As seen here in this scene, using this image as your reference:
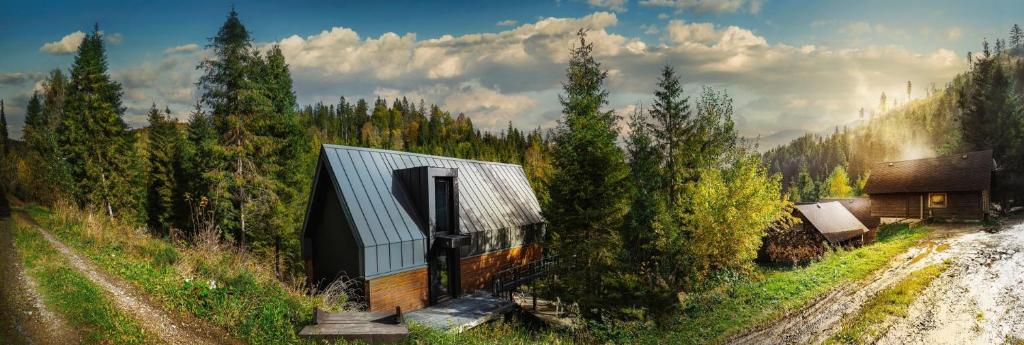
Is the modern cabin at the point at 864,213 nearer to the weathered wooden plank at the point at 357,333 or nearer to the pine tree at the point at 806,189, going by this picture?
the pine tree at the point at 806,189

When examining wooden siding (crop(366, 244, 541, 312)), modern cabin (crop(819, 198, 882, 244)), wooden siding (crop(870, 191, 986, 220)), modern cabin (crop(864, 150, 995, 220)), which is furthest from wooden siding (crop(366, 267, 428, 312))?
wooden siding (crop(870, 191, 986, 220))

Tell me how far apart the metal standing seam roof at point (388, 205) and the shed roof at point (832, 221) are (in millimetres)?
19547

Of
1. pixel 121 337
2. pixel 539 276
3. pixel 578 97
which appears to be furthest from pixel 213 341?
pixel 539 276

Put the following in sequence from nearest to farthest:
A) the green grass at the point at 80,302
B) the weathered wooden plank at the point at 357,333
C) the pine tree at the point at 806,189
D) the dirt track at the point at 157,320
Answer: the green grass at the point at 80,302, the dirt track at the point at 157,320, the weathered wooden plank at the point at 357,333, the pine tree at the point at 806,189

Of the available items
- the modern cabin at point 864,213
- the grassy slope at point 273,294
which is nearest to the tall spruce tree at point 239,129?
the grassy slope at point 273,294

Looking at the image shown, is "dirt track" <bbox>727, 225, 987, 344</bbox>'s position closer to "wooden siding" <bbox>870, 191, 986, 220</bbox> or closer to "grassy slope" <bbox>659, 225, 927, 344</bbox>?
"grassy slope" <bbox>659, 225, 927, 344</bbox>

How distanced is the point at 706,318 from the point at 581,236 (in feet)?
17.7

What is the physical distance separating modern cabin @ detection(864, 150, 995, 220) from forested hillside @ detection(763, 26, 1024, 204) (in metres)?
5.99

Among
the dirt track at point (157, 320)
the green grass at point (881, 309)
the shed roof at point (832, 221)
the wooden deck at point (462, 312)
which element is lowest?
the wooden deck at point (462, 312)

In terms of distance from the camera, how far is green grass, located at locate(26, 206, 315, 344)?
8.52 m

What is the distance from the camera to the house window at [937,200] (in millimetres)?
29875

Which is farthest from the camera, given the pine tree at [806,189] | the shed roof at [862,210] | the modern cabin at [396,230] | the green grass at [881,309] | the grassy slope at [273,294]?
the pine tree at [806,189]

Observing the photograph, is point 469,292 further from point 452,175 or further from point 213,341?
point 213,341

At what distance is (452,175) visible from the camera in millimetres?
19078
